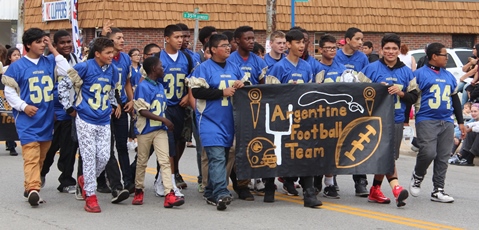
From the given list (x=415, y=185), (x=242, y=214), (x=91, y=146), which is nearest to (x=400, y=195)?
(x=415, y=185)

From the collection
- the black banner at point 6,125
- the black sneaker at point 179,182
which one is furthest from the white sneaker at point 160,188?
the black banner at point 6,125

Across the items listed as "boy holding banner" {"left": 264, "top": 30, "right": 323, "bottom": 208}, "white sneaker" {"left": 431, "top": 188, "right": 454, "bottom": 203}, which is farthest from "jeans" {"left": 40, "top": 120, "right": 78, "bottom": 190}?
"white sneaker" {"left": 431, "top": 188, "right": 454, "bottom": 203}

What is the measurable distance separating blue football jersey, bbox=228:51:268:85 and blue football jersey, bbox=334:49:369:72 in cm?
124

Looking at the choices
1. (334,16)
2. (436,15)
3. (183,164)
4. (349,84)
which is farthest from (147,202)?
(436,15)

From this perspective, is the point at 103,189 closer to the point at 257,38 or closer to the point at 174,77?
the point at 174,77

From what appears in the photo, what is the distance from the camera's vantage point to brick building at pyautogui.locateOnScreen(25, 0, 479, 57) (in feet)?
98.2

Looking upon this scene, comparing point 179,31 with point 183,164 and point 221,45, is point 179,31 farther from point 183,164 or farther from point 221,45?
point 183,164

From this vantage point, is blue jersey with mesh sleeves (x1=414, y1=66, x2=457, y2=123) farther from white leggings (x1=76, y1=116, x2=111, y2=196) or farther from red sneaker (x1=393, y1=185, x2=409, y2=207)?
white leggings (x1=76, y1=116, x2=111, y2=196)

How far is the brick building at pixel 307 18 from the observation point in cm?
2992

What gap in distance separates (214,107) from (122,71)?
4.37ft

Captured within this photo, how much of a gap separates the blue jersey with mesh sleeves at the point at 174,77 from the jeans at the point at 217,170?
115 centimetres

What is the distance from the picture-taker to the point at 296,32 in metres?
10.4

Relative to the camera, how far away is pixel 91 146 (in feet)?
31.8

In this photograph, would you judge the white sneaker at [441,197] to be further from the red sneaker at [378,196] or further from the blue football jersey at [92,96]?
the blue football jersey at [92,96]
